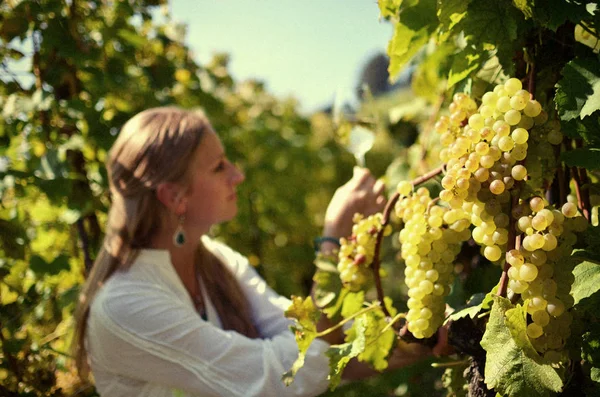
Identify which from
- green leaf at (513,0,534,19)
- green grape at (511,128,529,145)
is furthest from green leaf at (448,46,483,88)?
green grape at (511,128,529,145)

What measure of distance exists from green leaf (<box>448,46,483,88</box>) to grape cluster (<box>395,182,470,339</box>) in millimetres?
201

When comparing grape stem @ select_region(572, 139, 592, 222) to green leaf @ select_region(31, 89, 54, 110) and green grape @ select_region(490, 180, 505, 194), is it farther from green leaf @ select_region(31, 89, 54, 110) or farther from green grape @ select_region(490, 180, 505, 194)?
green leaf @ select_region(31, 89, 54, 110)

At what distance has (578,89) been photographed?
2.45ft

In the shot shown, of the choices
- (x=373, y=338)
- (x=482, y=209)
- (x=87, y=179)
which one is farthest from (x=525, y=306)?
(x=87, y=179)

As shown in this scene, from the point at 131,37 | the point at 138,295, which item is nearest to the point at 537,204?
the point at 138,295

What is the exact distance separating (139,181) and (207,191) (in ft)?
0.65

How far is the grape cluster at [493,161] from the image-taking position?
2.38ft

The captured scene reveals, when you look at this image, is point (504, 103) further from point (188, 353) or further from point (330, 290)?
point (188, 353)

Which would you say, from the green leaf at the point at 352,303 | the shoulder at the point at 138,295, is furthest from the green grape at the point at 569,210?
the shoulder at the point at 138,295

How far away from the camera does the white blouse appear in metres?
1.41

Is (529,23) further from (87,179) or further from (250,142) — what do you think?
(250,142)

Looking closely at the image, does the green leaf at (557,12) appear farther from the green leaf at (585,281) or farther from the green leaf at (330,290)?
the green leaf at (330,290)

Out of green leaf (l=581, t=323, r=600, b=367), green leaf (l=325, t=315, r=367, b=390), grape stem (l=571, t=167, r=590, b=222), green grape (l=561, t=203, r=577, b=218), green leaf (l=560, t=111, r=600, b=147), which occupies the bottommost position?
green leaf (l=325, t=315, r=367, b=390)

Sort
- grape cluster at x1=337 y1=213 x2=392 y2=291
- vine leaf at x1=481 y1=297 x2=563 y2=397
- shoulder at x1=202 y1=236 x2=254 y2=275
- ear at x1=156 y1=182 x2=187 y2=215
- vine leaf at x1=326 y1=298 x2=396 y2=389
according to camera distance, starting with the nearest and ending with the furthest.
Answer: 1. vine leaf at x1=481 y1=297 x2=563 y2=397
2. vine leaf at x1=326 y1=298 x2=396 y2=389
3. grape cluster at x1=337 y1=213 x2=392 y2=291
4. ear at x1=156 y1=182 x2=187 y2=215
5. shoulder at x1=202 y1=236 x2=254 y2=275
